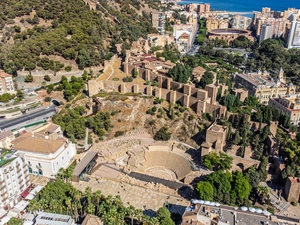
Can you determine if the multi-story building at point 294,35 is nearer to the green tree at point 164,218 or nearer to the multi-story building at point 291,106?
the multi-story building at point 291,106

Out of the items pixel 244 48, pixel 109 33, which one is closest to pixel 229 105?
pixel 109 33

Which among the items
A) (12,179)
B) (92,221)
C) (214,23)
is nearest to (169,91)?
(12,179)

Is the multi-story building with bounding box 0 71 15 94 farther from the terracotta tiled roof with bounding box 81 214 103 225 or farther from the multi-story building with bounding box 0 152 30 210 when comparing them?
the terracotta tiled roof with bounding box 81 214 103 225

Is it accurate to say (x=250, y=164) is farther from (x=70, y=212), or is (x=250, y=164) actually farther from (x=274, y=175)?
(x=70, y=212)

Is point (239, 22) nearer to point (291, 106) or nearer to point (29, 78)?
point (291, 106)

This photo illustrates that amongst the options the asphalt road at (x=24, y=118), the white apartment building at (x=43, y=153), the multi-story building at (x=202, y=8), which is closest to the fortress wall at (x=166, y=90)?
the asphalt road at (x=24, y=118)
